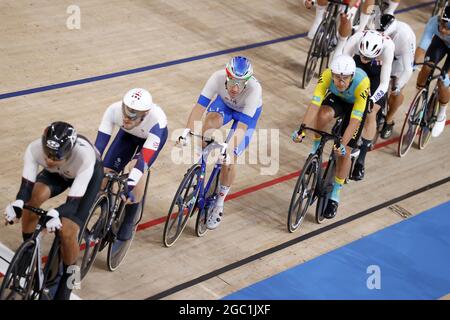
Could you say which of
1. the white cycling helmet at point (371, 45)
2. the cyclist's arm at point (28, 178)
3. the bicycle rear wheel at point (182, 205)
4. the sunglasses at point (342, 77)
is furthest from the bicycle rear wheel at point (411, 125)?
the cyclist's arm at point (28, 178)

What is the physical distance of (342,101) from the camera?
726 centimetres

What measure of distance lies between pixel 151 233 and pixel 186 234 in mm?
277

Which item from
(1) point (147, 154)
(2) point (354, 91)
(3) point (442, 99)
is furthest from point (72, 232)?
(3) point (442, 99)

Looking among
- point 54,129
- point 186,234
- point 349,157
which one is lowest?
point 186,234

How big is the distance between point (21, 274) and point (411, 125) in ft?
15.6

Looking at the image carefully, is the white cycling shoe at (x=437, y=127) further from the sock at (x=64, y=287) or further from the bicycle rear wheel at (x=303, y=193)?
the sock at (x=64, y=287)

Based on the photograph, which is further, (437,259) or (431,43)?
(431,43)

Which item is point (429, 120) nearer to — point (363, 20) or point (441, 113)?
point (441, 113)

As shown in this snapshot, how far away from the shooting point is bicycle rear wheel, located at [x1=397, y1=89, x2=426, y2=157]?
28.3ft

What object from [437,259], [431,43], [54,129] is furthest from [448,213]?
[54,129]

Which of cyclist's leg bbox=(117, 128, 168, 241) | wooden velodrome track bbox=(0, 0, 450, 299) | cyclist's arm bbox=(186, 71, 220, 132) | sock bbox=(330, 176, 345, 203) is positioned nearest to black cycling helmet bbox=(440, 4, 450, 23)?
wooden velodrome track bbox=(0, 0, 450, 299)

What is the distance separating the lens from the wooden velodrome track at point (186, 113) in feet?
21.9

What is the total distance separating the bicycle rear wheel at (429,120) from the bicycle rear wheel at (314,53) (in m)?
1.38
